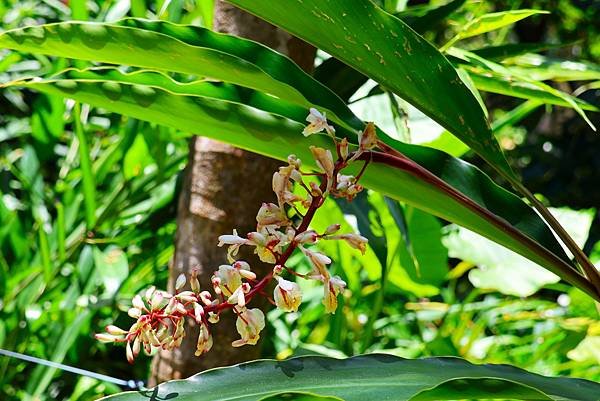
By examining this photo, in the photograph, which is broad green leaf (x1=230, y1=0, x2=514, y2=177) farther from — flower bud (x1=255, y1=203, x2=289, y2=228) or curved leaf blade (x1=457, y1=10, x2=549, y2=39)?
curved leaf blade (x1=457, y1=10, x2=549, y2=39)

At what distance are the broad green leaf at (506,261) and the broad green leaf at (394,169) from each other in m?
0.78

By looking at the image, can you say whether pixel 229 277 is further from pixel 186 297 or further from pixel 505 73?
pixel 505 73

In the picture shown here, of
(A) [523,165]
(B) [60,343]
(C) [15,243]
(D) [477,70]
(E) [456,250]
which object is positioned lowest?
(B) [60,343]

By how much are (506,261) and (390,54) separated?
2.92 feet

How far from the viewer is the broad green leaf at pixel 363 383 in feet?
1.24

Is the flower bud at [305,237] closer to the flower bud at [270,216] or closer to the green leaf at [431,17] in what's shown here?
the flower bud at [270,216]

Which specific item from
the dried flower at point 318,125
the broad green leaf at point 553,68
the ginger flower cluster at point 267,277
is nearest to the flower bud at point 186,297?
the ginger flower cluster at point 267,277

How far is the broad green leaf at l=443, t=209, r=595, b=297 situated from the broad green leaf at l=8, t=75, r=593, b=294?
0.78 metres

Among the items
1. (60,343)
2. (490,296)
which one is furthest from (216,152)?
(490,296)

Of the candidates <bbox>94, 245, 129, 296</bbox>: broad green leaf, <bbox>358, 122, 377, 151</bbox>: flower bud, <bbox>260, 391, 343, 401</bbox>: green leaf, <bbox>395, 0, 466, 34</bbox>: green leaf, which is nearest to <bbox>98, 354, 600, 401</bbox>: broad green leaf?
<bbox>260, 391, 343, 401</bbox>: green leaf

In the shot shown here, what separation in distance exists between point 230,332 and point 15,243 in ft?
2.10

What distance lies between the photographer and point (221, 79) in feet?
1.68

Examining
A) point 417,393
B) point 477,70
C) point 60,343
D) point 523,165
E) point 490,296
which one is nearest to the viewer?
point 417,393

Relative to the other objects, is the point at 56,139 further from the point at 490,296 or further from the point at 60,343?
the point at 490,296
